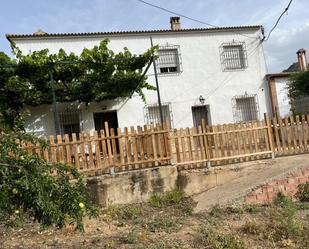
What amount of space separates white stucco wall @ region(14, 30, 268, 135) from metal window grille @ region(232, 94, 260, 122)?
227 mm

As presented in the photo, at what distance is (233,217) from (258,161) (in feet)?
9.91

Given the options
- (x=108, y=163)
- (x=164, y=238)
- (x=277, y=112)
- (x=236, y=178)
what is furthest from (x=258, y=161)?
(x=277, y=112)

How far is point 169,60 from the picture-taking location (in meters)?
17.6

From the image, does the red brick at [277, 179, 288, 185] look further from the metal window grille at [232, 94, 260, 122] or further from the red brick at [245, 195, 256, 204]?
the metal window grille at [232, 94, 260, 122]

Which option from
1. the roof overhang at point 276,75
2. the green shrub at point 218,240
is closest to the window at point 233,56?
the roof overhang at point 276,75

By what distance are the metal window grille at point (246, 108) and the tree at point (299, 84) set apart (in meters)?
1.69

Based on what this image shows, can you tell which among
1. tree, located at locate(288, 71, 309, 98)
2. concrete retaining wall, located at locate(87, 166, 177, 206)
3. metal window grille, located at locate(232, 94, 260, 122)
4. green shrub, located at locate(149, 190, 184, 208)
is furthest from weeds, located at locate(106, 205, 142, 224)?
tree, located at locate(288, 71, 309, 98)

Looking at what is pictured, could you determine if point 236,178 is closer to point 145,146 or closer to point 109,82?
point 145,146

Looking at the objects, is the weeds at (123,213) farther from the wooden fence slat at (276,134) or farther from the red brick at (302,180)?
the wooden fence slat at (276,134)

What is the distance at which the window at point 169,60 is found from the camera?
17.4 metres

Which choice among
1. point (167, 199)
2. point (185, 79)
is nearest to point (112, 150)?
point (167, 199)

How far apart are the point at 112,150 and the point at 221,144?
283cm

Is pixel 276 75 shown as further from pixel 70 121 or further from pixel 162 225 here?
pixel 162 225

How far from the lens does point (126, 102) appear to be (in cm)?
1666
